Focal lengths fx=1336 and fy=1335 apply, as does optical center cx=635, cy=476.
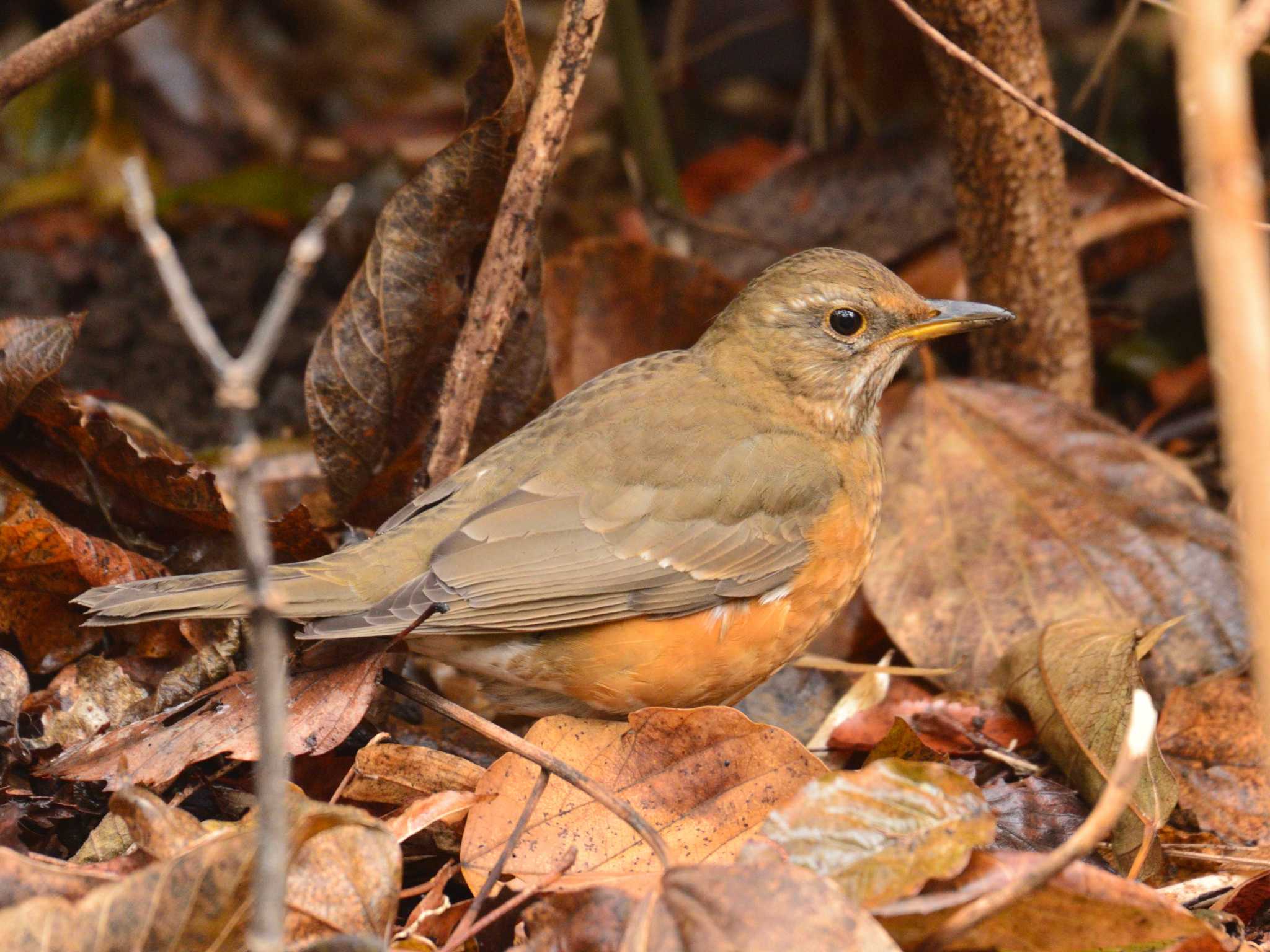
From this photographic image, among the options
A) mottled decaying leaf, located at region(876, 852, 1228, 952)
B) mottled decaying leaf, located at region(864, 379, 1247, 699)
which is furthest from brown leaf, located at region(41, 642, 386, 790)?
mottled decaying leaf, located at region(864, 379, 1247, 699)

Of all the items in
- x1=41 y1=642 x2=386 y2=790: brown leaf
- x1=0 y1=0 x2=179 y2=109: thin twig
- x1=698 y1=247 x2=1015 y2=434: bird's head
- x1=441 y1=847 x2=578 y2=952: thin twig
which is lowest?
x1=441 y1=847 x2=578 y2=952: thin twig

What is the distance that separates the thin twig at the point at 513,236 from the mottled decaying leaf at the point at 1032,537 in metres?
1.43

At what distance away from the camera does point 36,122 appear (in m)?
6.73

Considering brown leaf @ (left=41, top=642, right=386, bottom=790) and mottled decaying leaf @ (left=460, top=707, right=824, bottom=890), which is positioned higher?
brown leaf @ (left=41, top=642, right=386, bottom=790)

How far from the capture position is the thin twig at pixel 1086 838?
2.18m

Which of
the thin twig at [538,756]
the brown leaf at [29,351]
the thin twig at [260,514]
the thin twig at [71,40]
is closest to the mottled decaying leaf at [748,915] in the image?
the thin twig at [538,756]

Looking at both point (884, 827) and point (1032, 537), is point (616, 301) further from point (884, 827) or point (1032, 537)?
point (884, 827)

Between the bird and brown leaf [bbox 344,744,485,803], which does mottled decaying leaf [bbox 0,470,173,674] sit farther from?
brown leaf [bbox 344,744,485,803]

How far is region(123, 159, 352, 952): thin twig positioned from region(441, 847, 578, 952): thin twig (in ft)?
2.43

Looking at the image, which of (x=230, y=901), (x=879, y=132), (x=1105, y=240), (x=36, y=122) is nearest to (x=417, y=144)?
(x=36, y=122)

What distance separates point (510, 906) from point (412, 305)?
74.5 inches

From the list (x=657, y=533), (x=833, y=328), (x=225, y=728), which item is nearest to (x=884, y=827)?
(x=657, y=533)

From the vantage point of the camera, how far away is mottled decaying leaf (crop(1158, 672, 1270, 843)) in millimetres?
3561

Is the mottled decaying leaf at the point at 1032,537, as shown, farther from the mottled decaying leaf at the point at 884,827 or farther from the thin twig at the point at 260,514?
the thin twig at the point at 260,514
